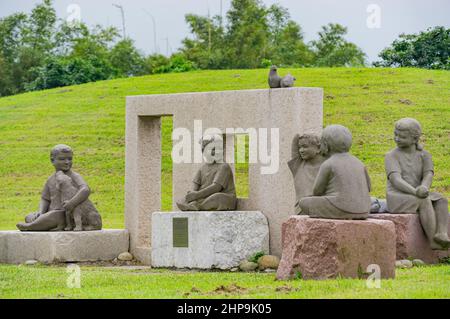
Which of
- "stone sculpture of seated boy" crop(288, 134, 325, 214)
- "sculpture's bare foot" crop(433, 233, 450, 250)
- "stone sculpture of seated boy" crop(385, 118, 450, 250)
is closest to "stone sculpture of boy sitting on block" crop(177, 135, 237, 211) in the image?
"stone sculpture of seated boy" crop(288, 134, 325, 214)

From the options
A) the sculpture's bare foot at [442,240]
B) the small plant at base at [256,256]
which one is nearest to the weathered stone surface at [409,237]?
the sculpture's bare foot at [442,240]

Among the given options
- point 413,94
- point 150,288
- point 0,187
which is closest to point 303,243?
point 150,288

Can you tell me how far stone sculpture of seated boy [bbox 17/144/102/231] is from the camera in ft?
55.9

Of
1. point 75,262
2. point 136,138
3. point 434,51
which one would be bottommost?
point 75,262

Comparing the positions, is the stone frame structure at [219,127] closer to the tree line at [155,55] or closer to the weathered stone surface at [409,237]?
the weathered stone surface at [409,237]

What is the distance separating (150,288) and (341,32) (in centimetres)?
3807

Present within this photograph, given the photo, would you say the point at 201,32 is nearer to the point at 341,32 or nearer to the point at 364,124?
the point at 341,32

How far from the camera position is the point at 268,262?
15156mm

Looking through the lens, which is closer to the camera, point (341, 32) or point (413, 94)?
point (413, 94)

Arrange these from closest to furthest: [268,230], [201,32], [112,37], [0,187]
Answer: [268,230] → [0,187] → [201,32] → [112,37]

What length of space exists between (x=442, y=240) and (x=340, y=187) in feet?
10.5

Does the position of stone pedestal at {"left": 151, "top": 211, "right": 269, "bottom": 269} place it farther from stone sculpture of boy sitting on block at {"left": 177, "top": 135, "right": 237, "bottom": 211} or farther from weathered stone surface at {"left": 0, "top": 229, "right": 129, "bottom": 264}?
weathered stone surface at {"left": 0, "top": 229, "right": 129, "bottom": 264}

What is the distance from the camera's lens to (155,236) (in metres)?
16.0

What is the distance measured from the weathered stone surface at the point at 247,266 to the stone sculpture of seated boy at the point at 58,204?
3.22 metres
